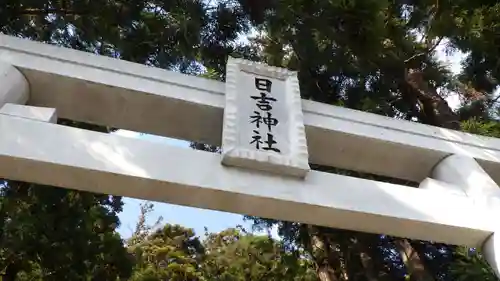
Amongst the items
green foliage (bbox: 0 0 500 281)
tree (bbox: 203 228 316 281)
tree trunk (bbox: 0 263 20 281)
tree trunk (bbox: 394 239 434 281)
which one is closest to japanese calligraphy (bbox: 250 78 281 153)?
green foliage (bbox: 0 0 500 281)

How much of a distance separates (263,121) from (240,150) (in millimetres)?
181

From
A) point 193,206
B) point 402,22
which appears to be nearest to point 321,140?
point 193,206

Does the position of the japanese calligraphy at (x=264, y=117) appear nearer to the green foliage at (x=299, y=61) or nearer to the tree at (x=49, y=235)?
the green foliage at (x=299, y=61)

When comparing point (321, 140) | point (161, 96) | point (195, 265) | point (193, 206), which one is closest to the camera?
point (193, 206)

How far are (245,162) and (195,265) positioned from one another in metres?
5.36

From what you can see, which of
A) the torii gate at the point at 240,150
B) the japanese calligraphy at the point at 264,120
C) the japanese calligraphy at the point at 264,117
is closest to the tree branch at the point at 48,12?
the torii gate at the point at 240,150

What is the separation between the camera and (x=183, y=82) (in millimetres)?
1853

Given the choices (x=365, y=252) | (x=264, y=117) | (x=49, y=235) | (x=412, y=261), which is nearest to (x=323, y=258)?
(x=365, y=252)

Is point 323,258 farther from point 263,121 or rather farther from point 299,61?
point 263,121

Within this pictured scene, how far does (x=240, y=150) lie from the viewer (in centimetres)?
159

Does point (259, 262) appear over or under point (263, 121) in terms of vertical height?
over

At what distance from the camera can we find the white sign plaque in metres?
1.59

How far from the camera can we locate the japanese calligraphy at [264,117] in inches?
65.2

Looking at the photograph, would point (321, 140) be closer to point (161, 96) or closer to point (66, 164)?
point (161, 96)
